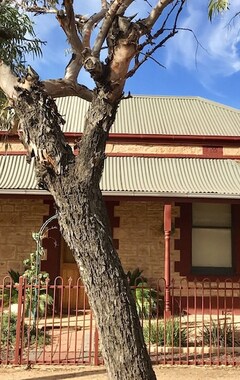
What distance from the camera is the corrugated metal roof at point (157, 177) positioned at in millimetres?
10273

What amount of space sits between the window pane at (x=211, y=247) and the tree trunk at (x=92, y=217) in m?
8.21

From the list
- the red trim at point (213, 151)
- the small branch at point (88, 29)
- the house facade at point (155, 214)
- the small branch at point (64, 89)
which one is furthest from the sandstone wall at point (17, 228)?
the small branch at point (64, 89)

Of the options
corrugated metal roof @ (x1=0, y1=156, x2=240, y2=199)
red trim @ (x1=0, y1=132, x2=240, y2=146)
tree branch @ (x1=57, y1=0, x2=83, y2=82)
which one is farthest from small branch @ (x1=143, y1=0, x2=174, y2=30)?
red trim @ (x1=0, y1=132, x2=240, y2=146)

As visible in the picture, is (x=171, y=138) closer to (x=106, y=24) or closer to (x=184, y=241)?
(x=184, y=241)

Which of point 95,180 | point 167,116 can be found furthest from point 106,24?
point 167,116

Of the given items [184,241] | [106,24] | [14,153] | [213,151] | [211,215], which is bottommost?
[184,241]

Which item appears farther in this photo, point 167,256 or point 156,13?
point 167,256

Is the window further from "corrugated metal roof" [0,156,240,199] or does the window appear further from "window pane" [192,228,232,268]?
"corrugated metal roof" [0,156,240,199]

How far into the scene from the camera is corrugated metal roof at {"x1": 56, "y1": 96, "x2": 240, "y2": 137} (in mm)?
13109

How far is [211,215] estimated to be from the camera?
11.7 metres

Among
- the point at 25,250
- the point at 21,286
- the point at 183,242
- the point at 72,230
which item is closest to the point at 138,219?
the point at 183,242

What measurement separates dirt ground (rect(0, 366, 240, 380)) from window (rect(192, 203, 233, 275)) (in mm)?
4667

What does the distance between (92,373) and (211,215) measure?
6.12 metres

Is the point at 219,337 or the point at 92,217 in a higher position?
the point at 92,217
